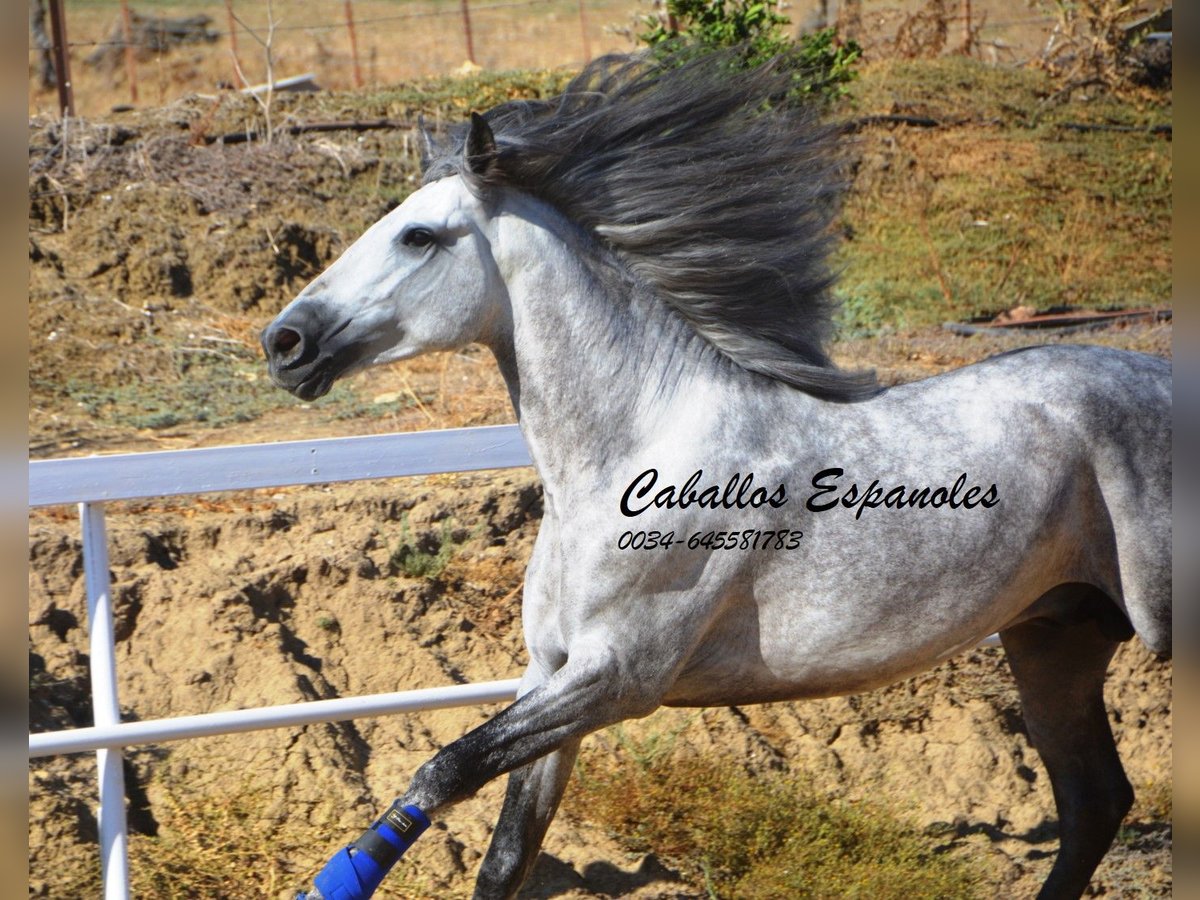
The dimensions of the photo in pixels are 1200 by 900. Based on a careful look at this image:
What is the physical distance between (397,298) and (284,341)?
0.28 meters

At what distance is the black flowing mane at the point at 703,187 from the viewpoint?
10.9 ft

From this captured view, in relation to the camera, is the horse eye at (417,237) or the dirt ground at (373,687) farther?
the dirt ground at (373,687)

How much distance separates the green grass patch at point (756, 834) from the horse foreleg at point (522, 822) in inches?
40.6

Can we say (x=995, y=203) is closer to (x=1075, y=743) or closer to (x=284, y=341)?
(x=1075, y=743)

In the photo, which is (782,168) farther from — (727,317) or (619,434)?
(619,434)

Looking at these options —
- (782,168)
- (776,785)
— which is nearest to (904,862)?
(776,785)

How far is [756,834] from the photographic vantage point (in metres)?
4.39

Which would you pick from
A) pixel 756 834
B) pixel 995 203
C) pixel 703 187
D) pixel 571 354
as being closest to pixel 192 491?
pixel 571 354

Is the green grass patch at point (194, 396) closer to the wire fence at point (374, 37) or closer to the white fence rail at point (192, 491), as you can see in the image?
the white fence rail at point (192, 491)

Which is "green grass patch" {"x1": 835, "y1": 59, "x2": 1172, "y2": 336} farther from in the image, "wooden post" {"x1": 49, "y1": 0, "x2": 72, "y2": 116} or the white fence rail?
"wooden post" {"x1": 49, "y1": 0, "x2": 72, "y2": 116}

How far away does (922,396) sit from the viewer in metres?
3.45

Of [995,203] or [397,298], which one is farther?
[995,203]

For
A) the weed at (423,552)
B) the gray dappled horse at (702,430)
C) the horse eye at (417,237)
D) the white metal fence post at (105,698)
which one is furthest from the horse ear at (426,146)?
the weed at (423,552)

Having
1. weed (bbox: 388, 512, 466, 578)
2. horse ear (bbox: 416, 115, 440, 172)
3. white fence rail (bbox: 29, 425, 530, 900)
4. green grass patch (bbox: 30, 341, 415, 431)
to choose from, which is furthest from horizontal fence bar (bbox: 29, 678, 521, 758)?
green grass patch (bbox: 30, 341, 415, 431)
